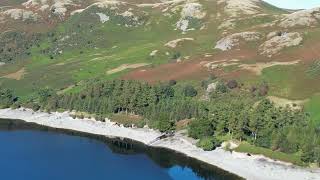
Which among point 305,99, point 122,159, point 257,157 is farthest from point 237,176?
point 305,99

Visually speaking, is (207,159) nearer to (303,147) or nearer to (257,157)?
(257,157)

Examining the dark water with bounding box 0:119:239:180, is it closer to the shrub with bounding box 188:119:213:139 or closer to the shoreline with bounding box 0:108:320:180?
the shoreline with bounding box 0:108:320:180

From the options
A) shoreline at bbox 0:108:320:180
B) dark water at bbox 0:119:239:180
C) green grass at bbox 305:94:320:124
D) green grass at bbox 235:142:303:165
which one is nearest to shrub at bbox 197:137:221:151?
shoreline at bbox 0:108:320:180

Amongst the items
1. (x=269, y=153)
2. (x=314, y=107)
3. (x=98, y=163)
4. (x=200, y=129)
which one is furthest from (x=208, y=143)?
(x=314, y=107)

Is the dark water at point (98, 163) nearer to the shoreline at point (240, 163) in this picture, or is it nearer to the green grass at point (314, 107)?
the shoreline at point (240, 163)

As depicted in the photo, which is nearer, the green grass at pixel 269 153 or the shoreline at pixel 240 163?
the shoreline at pixel 240 163

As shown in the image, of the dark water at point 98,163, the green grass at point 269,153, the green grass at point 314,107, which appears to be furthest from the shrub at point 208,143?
the green grass at point 314,107
